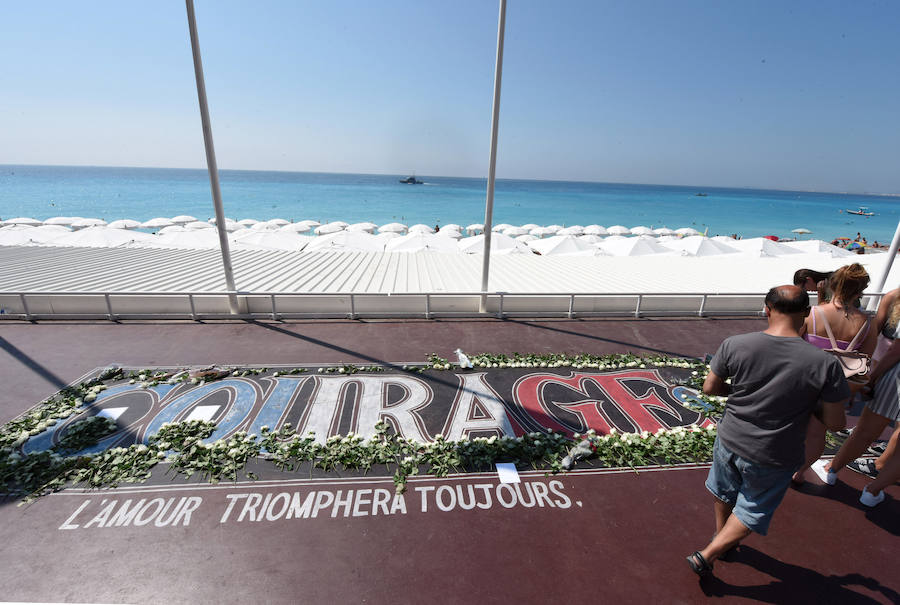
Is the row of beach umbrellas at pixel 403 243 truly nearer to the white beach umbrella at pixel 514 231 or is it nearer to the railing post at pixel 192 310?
the white beach umbrella at pixel 514 231

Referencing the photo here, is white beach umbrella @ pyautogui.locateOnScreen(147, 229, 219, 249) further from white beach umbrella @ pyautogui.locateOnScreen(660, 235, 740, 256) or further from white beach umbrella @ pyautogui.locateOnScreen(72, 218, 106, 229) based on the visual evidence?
white beach umbrella @ pyautogui.locateOnScreen(660, 235, 740, 256)

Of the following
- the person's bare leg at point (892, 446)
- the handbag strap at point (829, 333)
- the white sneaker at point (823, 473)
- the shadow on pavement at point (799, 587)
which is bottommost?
the shadow on pavement at point (799, 587)

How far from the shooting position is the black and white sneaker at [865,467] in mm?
4852

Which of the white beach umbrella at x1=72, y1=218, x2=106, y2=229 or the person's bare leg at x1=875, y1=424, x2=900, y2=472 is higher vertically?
the person's bare leg at x1=875, y1=424, x2=900, y2=472

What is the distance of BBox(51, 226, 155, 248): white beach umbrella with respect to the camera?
72.8 feet

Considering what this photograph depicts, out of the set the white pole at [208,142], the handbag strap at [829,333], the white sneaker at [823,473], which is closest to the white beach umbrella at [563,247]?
the white pole at [208,142]

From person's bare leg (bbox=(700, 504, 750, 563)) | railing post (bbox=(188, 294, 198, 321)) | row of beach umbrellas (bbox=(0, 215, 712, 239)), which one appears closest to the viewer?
person's bare leg (bbox=(700, 504, 750, 563))

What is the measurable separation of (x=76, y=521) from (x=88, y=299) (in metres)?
7.80

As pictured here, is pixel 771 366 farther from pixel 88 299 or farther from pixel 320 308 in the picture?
pixel 88 299

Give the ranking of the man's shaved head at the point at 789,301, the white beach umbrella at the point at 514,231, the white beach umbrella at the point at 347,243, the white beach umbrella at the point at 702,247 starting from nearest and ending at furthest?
the man's shaved head at the point at 789,301 < the white beach umbrella at the point at 702,247 < the white beach umbrella at the point at 347,243 < the white beach umbrella at the point at 514,231

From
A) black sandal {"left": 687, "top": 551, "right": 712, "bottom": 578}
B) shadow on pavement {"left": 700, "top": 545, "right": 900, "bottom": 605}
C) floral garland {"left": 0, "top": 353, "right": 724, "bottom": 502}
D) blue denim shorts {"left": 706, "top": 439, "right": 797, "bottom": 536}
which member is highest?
blue denim shorts {"left": 706, "top": 439, "right": 797, "bottom": 536}

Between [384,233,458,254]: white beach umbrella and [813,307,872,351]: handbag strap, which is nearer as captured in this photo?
[813,307,872,351]: handbag strap

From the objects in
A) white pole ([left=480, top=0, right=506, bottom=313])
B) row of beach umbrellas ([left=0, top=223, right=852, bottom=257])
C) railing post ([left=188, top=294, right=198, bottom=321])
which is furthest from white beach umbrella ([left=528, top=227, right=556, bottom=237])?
railing post ([left=188, top=294, right=198, bottom=321])

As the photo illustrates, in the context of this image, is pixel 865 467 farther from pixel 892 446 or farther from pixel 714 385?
pixel 714 385
